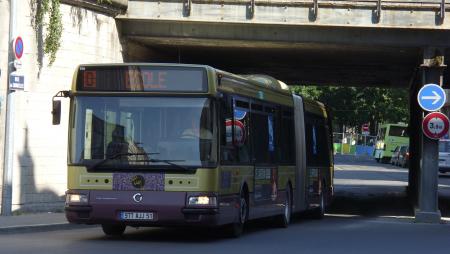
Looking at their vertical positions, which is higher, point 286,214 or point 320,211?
point 286,214

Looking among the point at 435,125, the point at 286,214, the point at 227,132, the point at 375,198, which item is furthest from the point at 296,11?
the point at 375,198

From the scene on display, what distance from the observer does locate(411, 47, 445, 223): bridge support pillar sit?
2114 cm

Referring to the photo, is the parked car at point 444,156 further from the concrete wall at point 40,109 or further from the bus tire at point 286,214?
the concrete wall at point 40,109

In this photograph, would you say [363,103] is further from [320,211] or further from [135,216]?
[135,216]

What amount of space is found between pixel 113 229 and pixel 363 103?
65.3 m

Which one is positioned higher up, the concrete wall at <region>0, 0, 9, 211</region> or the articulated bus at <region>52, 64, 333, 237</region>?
the concrete wall at <region>0, 0, 9, 211</region>

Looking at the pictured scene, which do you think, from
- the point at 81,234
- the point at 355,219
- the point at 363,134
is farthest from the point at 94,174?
the point at 363,134

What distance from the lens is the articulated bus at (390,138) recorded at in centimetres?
7100

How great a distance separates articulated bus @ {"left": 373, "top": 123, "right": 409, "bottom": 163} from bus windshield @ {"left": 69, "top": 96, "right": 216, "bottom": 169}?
5893 centimetres

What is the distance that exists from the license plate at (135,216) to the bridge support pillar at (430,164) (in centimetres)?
1017

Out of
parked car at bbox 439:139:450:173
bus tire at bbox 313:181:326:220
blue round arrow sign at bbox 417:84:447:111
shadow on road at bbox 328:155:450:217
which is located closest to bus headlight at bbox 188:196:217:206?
bus tire at bbox 313:181:326:220

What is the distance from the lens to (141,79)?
13.5 metres

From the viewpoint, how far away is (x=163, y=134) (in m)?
13.2

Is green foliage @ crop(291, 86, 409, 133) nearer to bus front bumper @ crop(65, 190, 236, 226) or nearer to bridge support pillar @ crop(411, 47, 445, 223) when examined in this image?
bridge support pillar @ crop(411, 47, 445, 223)
